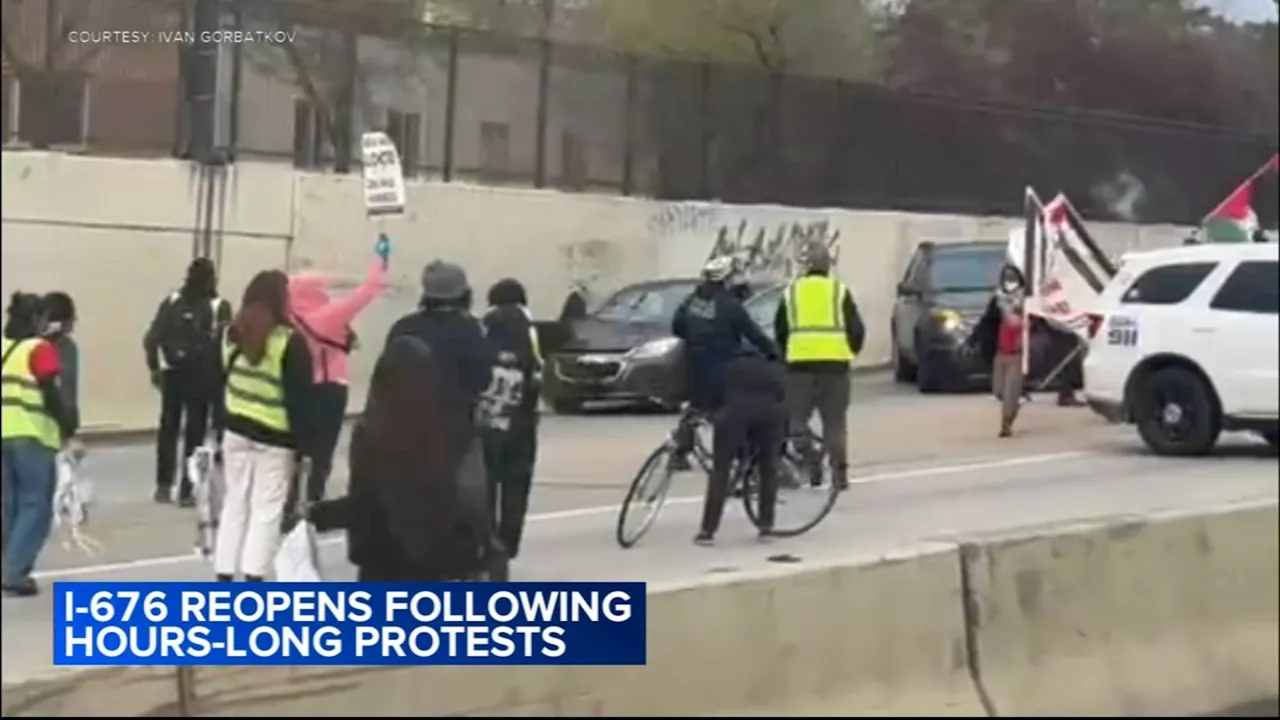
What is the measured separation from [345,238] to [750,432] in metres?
9.20

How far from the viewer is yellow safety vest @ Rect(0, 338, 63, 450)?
26.7 ft

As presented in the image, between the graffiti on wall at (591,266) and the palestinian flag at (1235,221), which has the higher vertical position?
the palestinian flag at (1235,221)

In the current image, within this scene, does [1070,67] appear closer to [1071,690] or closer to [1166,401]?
[1166,401]

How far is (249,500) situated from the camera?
8539mm

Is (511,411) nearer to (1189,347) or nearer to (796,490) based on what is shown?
(796,490)

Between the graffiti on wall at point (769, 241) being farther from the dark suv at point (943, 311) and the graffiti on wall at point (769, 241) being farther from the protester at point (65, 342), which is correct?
the protester at point (65, 342)

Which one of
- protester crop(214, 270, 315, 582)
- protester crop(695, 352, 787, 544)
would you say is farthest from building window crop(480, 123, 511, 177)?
protester crop(214, 270, 315, 582)

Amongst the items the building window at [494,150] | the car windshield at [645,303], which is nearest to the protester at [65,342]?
the car windshield at [645,303]

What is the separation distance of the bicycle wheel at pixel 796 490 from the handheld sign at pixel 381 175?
5.87 meters

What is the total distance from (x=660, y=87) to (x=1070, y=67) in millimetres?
6339

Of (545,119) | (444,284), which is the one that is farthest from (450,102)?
(444,284)

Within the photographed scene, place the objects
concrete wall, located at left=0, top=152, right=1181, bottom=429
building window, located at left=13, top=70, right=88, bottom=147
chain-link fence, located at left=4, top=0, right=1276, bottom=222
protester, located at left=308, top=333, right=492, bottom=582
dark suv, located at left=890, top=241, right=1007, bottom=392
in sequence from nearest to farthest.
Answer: protester, located at left=308, top=333, right=492, bottom=582 < building window, located at left=13, top=70, right=88, bottom=147 < concrete wall, located at left=0, top=152, right=1181, bottom=429 < chain-link fence, located at left=4, top=0, right=1276, bottom=222 < dark suv, located at left=890, top=241, right=1007, bottom=392

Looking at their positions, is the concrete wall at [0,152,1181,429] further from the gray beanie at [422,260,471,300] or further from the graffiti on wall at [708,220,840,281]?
the gray beanie at [422,260,471,300]

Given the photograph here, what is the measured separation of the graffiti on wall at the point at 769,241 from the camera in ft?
84.1
